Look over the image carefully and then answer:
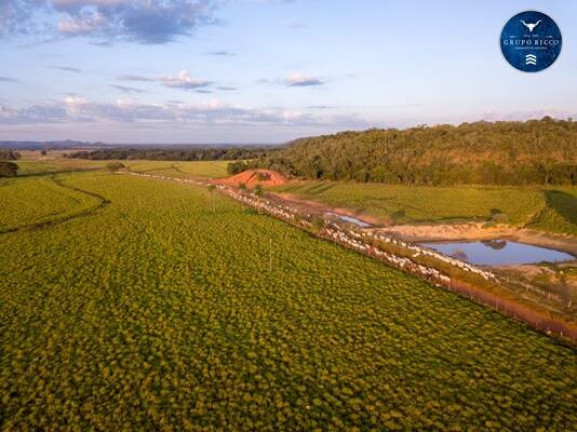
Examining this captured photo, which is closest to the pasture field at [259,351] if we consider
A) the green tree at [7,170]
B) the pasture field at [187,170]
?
the pasture field at [187,170]

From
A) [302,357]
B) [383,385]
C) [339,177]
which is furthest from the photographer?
[339,177]

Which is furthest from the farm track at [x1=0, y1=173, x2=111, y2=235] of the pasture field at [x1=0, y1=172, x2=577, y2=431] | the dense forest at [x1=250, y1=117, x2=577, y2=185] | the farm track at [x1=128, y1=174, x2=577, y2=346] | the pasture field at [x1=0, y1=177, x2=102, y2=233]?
the dense forest at [x1=250, y1=117, x2=577, y2=185]

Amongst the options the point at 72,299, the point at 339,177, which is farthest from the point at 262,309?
the point at 339,177

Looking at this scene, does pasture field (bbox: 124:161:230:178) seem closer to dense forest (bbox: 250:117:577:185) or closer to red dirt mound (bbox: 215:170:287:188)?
dense forest (bbox: 250:117:577:185)

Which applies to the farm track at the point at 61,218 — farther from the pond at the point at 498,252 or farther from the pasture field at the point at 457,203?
the pond at the point at 498,252

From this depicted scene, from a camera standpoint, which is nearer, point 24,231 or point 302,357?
point 302,357

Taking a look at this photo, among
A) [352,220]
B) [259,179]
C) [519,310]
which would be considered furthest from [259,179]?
[519,310]

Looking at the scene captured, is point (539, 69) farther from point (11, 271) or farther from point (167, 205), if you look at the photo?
point (167, 205)
